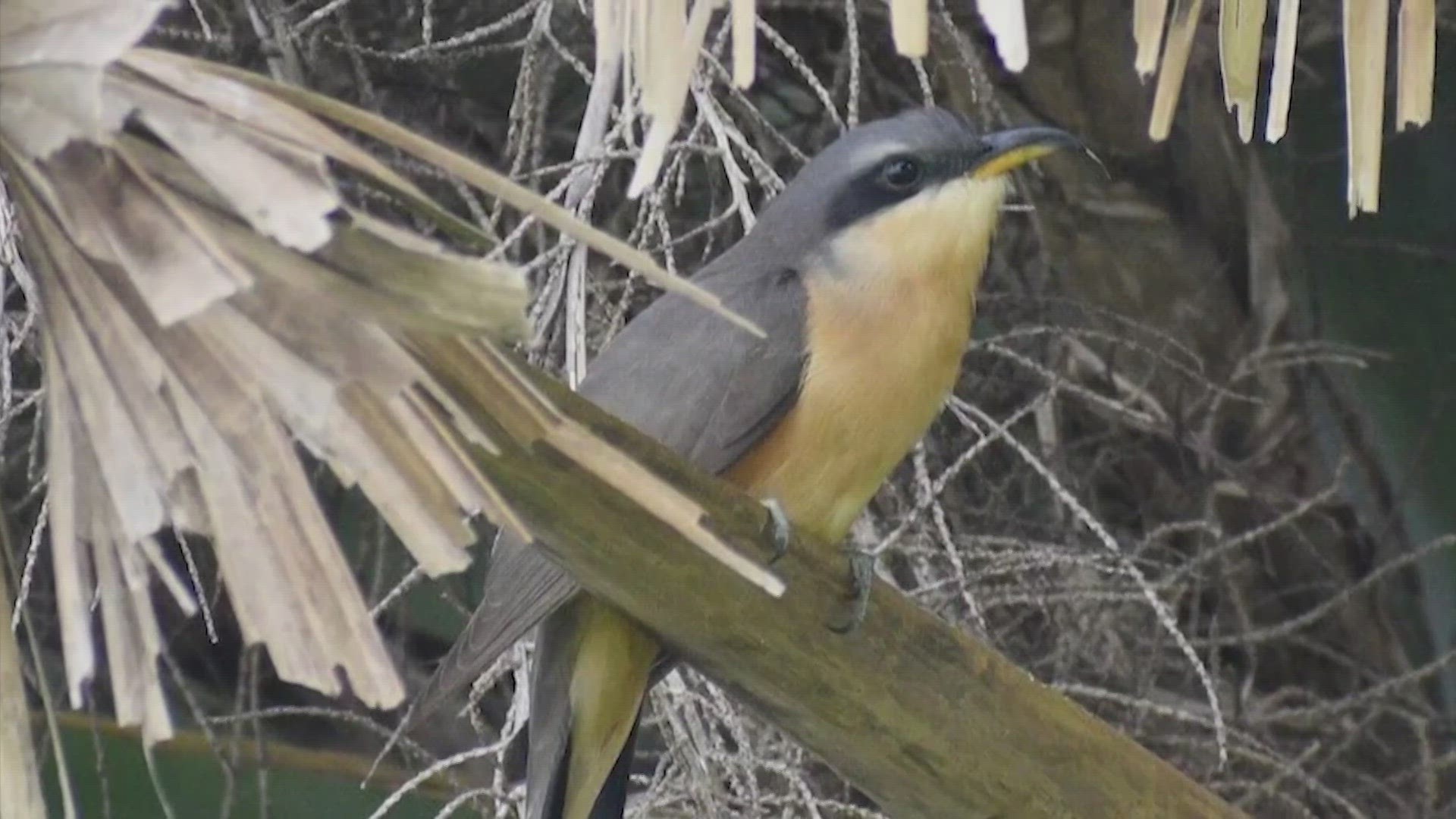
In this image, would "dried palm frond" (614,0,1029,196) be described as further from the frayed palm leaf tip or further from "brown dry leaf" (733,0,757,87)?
the frayed palm leaf tip

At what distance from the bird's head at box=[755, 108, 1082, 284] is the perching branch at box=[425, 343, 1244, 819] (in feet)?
1.84

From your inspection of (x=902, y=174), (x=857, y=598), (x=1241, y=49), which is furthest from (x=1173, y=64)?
(x=902, y=174)

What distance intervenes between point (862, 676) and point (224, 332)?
79 cm

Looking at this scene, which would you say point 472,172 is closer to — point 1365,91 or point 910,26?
point 910,26

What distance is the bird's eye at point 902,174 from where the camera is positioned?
7.27ft

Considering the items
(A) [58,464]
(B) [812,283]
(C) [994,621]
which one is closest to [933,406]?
(B) [812,283]

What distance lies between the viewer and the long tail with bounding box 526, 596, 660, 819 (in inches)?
76.3

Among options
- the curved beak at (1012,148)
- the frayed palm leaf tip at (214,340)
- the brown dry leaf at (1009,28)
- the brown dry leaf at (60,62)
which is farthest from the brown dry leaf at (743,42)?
the curved beak at (1012,148)

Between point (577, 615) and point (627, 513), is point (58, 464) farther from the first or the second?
point (577, 615)

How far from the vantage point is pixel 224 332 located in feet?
3.27

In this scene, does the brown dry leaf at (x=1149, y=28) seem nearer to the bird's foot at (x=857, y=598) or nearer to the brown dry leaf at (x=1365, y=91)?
the brown dry leaf at (x=1365, y=91)

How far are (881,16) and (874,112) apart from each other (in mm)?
144

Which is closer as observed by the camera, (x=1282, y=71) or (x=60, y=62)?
(x=60, y=62)

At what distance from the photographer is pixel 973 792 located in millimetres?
1775
